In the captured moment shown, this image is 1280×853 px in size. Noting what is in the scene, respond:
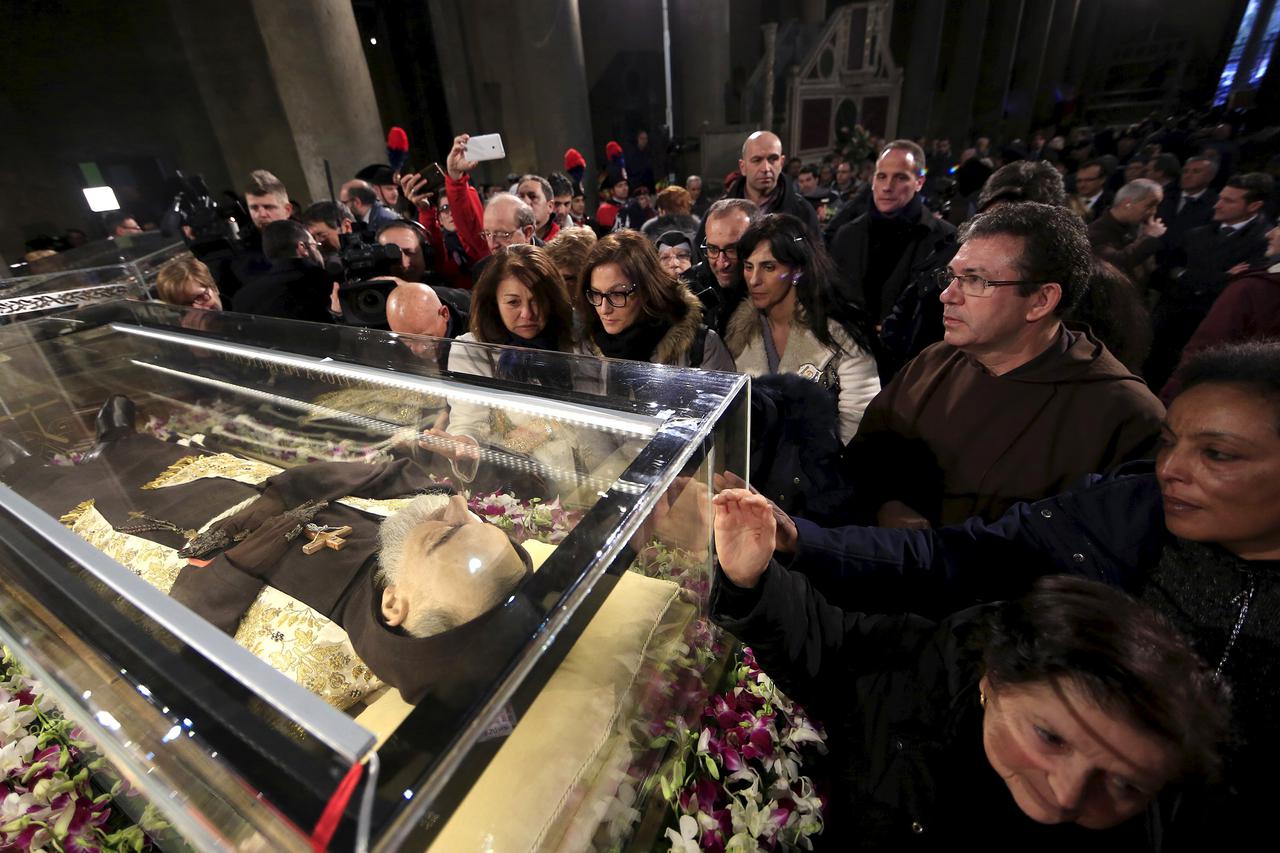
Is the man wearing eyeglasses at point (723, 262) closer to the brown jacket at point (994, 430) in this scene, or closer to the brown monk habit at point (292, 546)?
the brown jacket at point (994, 430)

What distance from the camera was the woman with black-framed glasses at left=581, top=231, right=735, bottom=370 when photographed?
226cm

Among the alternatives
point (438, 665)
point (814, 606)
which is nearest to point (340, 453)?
point (438, 665)

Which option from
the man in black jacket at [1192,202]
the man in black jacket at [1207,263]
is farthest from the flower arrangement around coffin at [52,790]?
the man in black jacket at [1192,202]

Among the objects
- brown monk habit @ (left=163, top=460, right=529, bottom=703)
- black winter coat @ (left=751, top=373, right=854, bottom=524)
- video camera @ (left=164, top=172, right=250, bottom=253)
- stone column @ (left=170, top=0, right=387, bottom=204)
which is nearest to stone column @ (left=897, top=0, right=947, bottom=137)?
stone column @ (left=170, top=0, right=387, bottom=204)

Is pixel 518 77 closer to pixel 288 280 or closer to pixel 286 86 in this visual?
pixel 286 86

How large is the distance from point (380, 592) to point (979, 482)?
1720mm

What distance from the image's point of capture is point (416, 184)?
4.39 m

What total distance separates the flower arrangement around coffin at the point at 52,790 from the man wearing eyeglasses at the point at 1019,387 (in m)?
2.24

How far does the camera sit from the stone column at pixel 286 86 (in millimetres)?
7566

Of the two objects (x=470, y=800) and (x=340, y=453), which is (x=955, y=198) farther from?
(x=470, y=800)

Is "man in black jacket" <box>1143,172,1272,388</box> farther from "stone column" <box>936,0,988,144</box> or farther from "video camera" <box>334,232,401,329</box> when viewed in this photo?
"stone column" <box>936,0,988,144</box>

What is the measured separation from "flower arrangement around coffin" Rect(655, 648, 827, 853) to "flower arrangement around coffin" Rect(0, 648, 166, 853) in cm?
111

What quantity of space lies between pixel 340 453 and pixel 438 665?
4.62ft

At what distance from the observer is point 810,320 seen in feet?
7.44
